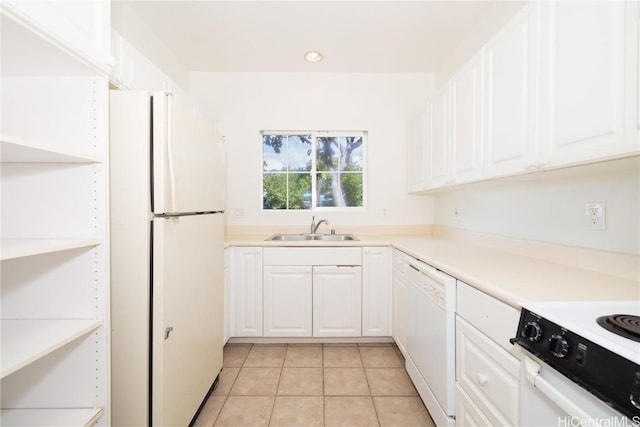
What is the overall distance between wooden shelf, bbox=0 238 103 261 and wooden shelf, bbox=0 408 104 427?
597mm

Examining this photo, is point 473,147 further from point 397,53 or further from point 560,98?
point 397,53

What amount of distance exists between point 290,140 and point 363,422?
2473 millimetres

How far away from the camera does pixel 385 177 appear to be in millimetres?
2889

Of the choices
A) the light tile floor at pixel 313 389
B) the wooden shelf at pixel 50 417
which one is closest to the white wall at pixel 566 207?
the light tile floor at pixel 313 389

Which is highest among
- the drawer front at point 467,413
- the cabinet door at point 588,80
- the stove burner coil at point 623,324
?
the cabinet door at point 588,80

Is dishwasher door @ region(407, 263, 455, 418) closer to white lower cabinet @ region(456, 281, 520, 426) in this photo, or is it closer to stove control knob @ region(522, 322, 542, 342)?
white lower cabinet @ region(456, 281, 520, 426)

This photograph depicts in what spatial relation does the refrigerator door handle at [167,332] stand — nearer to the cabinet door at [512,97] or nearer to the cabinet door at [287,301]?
the cabinet door at [287,301]

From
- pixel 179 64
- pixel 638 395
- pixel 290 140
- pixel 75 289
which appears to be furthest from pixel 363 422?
pixel 179 64

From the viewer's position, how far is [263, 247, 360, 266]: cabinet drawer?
2328mm

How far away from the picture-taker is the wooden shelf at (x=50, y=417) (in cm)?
95

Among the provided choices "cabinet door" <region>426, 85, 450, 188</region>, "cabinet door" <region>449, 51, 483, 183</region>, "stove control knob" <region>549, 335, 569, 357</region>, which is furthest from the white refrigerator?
"cabinet door" <region>426, 85, 450, 188</region>

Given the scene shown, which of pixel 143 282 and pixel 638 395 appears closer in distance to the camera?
pixel 638 395

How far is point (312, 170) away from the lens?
2.97m

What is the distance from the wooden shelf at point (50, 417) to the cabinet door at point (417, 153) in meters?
2.39
